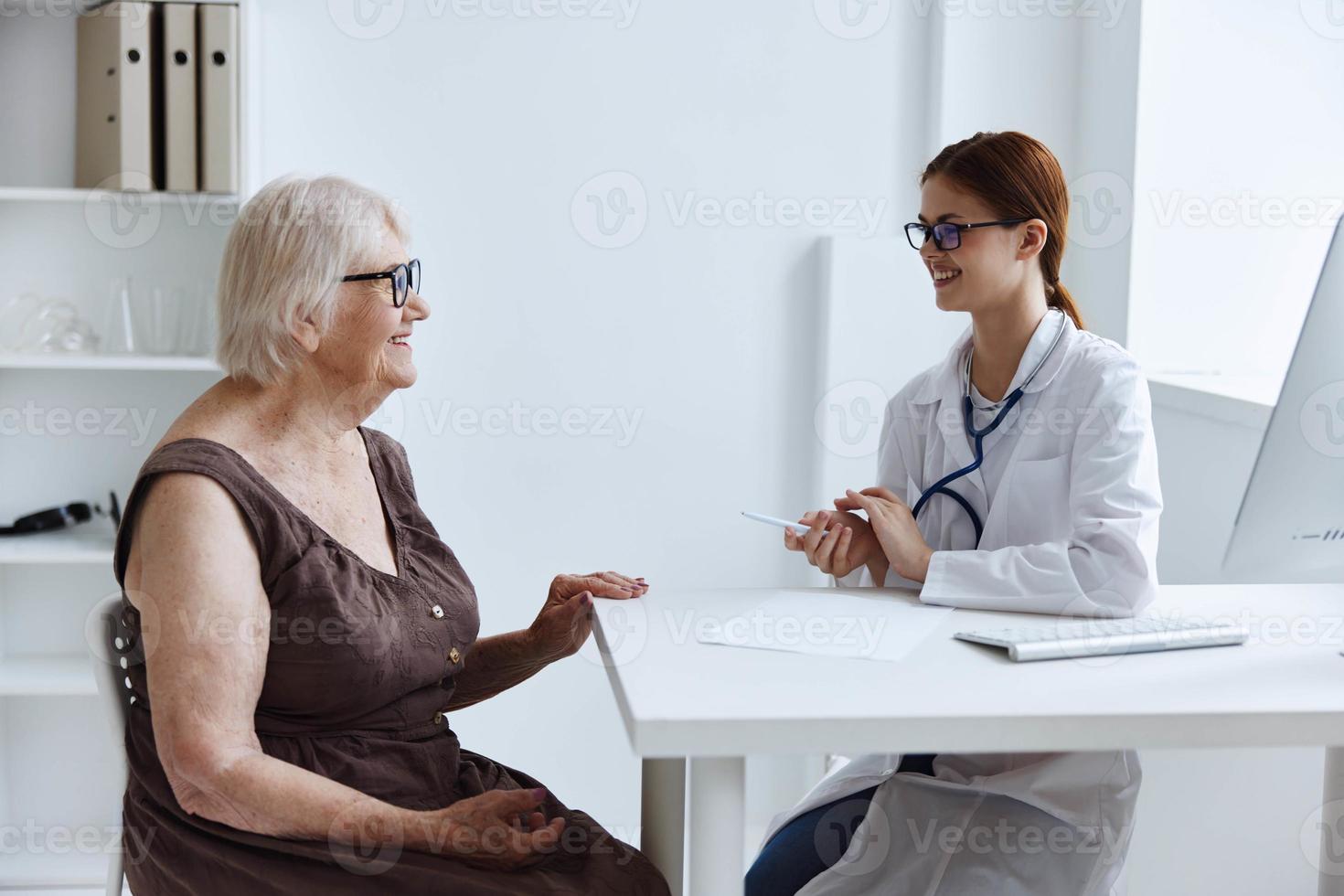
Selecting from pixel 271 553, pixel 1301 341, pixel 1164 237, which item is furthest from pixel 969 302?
pixel 1164 237

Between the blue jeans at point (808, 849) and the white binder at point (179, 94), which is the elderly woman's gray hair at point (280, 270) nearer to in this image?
the blue jeans at point (808, 849)

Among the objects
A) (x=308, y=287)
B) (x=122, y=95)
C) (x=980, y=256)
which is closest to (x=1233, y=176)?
(x=980, y=256)

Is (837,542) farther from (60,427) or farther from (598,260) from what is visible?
(60,427)

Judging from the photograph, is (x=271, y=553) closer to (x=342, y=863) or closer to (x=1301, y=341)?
(x=342, y=863)

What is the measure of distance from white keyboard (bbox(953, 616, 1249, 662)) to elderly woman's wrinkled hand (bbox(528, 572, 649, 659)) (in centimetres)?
47

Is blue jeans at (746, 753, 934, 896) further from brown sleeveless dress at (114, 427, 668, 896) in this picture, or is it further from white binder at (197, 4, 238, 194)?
white binder at (197, 4, 238, 194)

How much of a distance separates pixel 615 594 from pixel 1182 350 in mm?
1718

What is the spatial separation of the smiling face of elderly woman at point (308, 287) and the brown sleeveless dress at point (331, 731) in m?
0.18

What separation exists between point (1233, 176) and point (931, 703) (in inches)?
78.0

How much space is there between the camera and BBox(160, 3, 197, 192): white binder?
2525 mm

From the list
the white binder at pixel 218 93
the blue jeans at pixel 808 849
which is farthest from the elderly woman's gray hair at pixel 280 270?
the white binder at pixel 218 93

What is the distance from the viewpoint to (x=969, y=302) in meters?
1.84

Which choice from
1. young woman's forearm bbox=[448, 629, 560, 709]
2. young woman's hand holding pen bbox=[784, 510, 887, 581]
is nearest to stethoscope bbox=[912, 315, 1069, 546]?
young woman's hand holding pen bbox=[784, 510, 887, 581]

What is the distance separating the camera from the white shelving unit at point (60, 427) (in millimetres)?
2773
